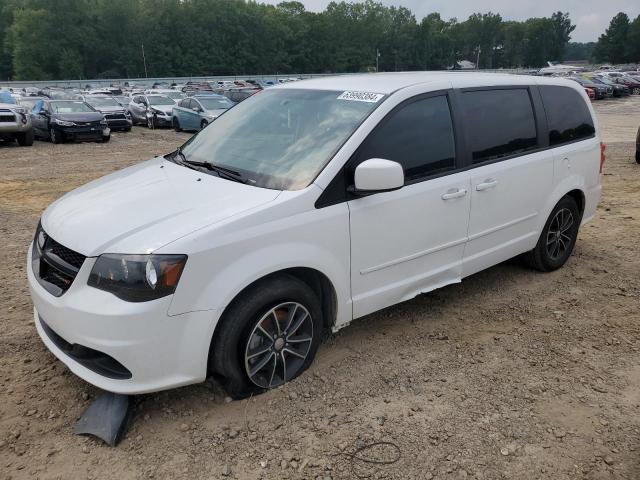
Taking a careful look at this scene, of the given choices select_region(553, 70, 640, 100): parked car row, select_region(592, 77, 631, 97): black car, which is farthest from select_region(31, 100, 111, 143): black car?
select_region(592, 77, 631, 97): black car

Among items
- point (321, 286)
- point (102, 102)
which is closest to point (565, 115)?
point (321, 286)

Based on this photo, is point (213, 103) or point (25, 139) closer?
point (25, 139)

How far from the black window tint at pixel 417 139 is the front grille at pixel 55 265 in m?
1.76

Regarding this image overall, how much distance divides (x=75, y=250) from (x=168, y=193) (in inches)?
25.8

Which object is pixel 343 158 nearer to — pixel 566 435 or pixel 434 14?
pixel 566 435

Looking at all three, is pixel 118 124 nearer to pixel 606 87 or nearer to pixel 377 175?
pixel 377 175

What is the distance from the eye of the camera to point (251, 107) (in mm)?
4223

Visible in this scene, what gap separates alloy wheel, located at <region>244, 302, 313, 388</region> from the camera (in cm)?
310

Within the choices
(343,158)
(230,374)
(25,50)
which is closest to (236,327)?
(230,374)

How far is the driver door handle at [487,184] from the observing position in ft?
13.2

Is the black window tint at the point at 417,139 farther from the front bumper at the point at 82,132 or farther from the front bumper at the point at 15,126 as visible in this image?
the front bumper at the point at 82,132

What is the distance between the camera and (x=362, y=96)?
12.0 ft

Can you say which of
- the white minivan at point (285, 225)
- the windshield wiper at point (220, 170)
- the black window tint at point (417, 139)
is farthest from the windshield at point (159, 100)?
the black window tint at point (417, 139)

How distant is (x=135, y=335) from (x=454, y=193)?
2.37 metres
